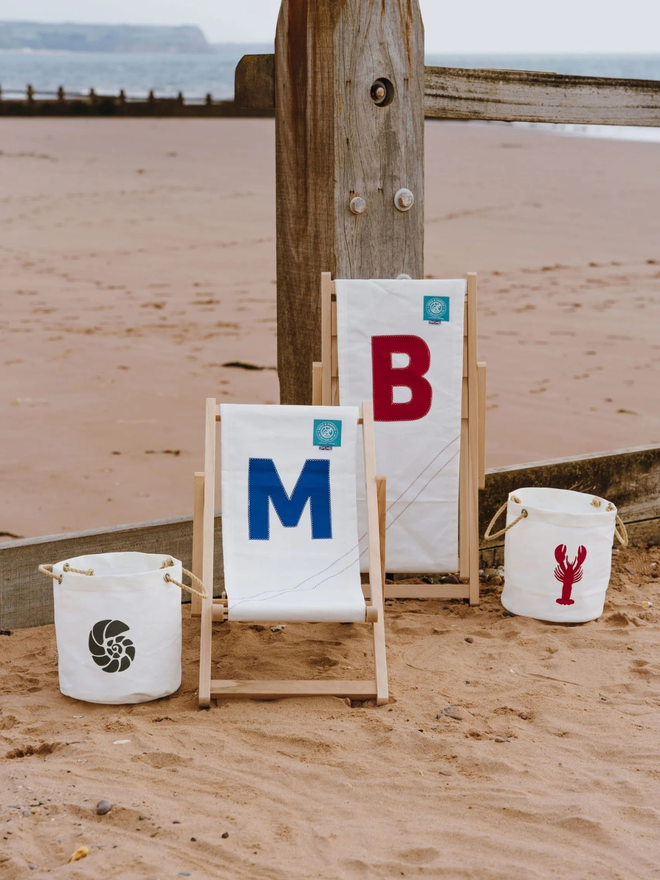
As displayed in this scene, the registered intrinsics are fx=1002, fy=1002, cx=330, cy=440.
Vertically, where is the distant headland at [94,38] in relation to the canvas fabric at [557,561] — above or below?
above

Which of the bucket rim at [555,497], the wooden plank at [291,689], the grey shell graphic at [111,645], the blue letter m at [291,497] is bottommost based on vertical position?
the wooden plank at [291,689]

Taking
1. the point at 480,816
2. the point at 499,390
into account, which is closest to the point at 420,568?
the point at 480,816

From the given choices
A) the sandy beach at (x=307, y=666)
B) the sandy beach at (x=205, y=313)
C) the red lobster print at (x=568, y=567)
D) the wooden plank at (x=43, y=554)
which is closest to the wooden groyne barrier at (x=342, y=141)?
the wooden plank at (x=43, y=554)

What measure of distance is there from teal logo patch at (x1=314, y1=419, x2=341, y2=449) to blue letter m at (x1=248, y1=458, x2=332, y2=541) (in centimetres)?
6

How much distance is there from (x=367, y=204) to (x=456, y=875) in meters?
2.37

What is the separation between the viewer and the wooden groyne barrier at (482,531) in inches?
132

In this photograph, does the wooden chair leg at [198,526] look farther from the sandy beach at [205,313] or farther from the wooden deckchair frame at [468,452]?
the sandy beach at [205,313]

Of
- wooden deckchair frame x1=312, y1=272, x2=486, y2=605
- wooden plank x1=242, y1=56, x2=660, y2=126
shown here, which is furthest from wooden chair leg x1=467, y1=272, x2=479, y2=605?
wooden plank x1=242, y1=56, x2=660, y2=126

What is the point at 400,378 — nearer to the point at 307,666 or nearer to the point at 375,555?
the point at 375,555

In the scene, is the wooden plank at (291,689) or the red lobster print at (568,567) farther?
the red lobster print at (568,567)

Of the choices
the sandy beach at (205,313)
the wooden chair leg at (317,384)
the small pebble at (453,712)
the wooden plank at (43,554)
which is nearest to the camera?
the small pebble at (453,712)

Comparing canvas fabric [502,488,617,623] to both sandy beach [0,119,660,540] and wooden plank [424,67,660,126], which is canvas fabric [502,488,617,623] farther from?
sandy beach [0,119,660,540]

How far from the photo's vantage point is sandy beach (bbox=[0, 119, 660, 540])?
540cm

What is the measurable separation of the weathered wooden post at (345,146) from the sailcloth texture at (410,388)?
0.16m
